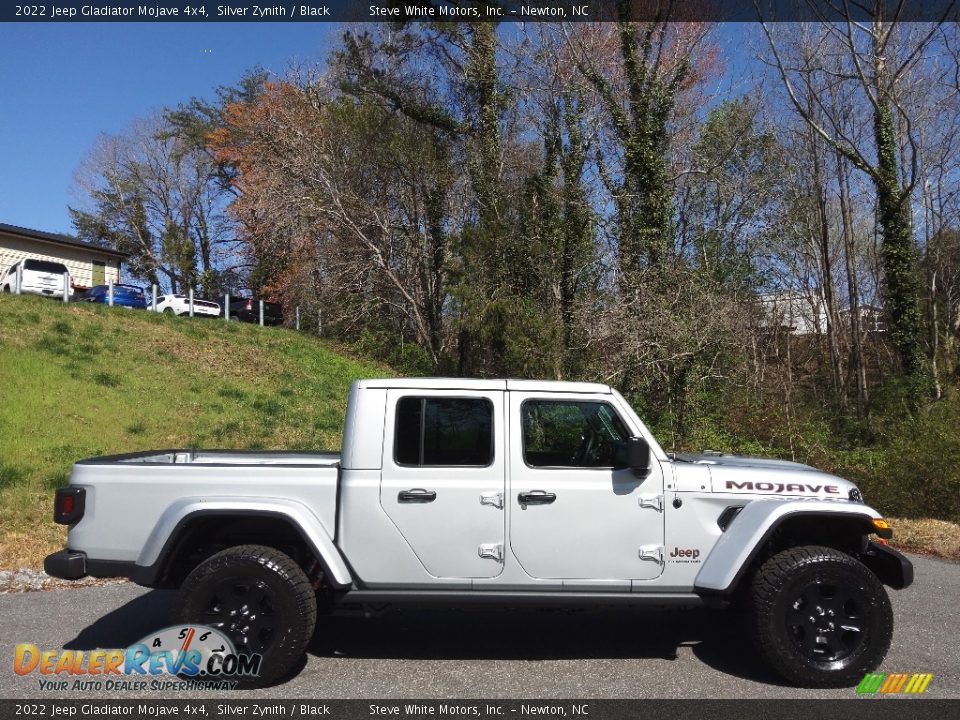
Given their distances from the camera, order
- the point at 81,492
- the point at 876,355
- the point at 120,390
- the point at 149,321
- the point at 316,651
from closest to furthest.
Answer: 1. the point at 81,492
2. the point at 316,651
3. the point at 120,390
4. the point at 149,321
5. the point at 876,355

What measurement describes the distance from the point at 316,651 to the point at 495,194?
14.0 m

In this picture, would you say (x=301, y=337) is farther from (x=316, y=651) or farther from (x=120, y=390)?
(x=316, y=651)

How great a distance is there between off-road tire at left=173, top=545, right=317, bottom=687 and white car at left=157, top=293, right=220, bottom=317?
2859 cm

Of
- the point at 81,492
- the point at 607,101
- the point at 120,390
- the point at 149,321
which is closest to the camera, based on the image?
the point at 81,492

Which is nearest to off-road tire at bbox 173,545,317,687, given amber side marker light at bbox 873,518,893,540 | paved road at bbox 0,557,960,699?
paved road at bbox 0,557,960,699

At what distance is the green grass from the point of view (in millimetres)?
10523

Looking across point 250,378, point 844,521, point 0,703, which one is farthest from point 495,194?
point 0,703

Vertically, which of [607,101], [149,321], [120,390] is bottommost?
[120,390]

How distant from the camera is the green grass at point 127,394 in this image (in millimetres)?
10523

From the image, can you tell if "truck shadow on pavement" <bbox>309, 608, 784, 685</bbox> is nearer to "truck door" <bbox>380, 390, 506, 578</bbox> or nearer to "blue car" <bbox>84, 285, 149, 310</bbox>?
"truck door" <bbox>380, 390, 506, 578</bbox>

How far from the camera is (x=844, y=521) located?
4922 mm

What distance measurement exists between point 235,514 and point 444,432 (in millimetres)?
1308

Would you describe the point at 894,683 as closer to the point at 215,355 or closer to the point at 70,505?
the point at 70,505

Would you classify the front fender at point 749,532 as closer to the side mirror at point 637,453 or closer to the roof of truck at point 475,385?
the side mirror at point 637,453
